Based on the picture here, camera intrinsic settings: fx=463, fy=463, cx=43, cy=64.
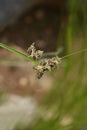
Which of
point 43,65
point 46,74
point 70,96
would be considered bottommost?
point 43,65

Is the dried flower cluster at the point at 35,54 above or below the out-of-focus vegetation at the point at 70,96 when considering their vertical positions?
below

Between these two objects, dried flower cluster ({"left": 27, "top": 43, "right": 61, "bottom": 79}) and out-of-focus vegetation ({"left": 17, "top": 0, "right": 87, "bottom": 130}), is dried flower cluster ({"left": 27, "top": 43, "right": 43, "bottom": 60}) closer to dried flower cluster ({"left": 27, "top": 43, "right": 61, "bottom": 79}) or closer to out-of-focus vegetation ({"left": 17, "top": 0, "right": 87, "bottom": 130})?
dried flower cluster ({"left": 27, "top": 43, "right": 61, "bottom": 79})

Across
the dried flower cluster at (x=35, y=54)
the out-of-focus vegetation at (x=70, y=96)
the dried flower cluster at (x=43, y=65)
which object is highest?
the out-of-focus vegetation at (x=70, y=96)

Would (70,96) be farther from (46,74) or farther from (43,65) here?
(43,65)

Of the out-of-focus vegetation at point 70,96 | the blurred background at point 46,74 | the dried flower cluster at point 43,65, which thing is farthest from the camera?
the blurred background at point 46,74

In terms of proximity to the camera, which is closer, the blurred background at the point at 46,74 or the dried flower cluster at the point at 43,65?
the dried flower cluster at the point at 43,65

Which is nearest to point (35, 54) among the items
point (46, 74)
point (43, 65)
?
point (43, 65)

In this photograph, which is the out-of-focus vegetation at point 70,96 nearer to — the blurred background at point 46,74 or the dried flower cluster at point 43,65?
the blurred background at point 46,74

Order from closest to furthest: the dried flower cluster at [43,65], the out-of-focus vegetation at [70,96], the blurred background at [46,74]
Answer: the dried flower cluster at [43,65]
the out-of-focus vegetation at [70,96]
the blurred background at [46,74]

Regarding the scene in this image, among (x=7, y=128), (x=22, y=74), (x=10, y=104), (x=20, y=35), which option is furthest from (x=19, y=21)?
(x=7, y=128)

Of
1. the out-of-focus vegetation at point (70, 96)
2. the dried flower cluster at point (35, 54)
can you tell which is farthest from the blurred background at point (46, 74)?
the dried flower cluster at point (35, 54)
